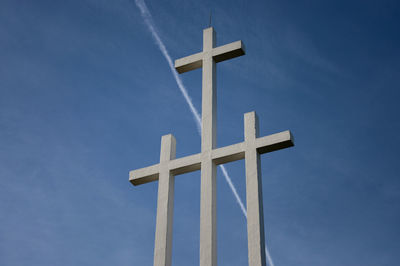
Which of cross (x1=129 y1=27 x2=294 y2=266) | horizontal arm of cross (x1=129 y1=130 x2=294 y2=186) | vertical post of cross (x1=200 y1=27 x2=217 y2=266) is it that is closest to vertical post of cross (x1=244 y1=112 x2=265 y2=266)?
cross (x1=129 y1=27 x2=294 y2=266)

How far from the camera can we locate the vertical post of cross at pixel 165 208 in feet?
21.0

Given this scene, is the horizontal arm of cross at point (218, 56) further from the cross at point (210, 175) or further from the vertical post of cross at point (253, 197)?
the vertical post of cross at point (253, 197)

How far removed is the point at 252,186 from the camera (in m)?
6.23

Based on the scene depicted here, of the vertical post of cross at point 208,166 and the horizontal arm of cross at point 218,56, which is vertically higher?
the horizontal arm of cross at point 218,56

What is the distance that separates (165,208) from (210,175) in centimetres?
65

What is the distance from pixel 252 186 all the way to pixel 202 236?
744 millimetres

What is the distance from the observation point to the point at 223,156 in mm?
6676

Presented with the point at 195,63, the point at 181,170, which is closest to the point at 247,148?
the point at 181,170

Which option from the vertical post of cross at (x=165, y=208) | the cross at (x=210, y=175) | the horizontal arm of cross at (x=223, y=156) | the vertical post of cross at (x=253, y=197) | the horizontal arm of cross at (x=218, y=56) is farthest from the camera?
the horizontal arm of cross at (x=218, y=56)

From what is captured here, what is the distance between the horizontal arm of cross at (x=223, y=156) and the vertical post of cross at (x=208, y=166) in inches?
4.7

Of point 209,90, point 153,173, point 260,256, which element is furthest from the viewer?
point 209,90

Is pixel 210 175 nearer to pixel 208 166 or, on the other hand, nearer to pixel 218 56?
pixel 208 166

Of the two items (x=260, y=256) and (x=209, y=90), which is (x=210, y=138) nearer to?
(x=209, y=90)

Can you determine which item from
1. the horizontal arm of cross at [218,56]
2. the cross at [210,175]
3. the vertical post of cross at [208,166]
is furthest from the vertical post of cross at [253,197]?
the horizontal arm of cross at [218,56]
